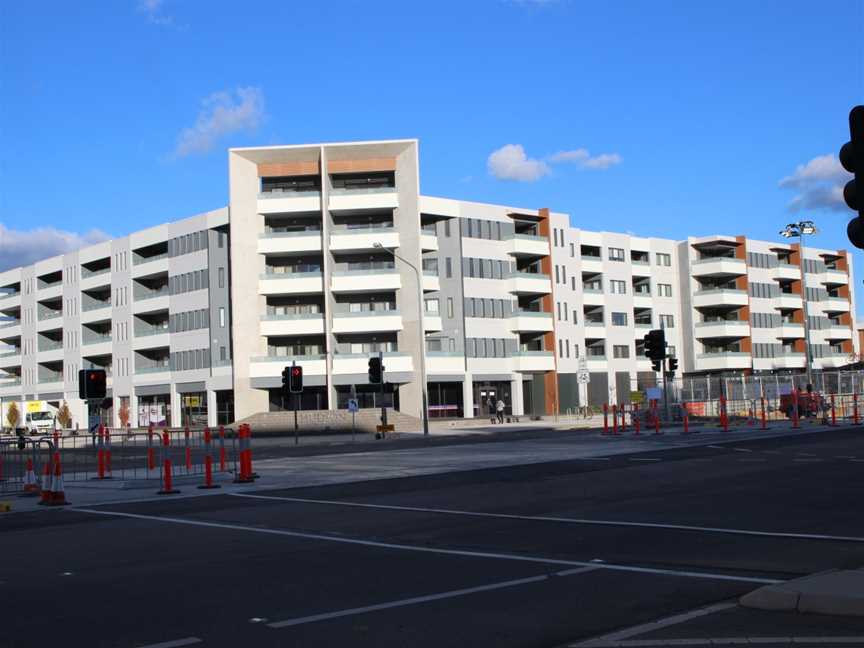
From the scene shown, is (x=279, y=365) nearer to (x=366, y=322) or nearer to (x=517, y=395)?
(x=366, y=322)

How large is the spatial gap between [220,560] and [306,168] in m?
64.6

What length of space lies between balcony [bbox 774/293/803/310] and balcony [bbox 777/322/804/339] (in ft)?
6.15

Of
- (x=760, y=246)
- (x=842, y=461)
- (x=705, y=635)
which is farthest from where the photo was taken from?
(x=760, y=246)

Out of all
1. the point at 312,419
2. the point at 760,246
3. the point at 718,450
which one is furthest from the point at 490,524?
the point at 760,246

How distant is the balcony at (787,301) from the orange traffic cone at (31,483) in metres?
94.5

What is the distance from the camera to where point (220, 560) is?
1085cm

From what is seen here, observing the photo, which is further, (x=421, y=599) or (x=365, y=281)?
(x=365, y=281)

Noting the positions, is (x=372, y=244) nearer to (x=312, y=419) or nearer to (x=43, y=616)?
(x=312, y=419)

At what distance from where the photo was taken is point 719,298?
98.6 metres

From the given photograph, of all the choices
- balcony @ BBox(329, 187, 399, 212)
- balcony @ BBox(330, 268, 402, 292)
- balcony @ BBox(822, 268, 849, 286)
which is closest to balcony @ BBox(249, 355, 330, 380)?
balcony @ BBox(330, 268, 402, 292)

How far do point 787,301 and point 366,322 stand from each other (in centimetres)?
5536

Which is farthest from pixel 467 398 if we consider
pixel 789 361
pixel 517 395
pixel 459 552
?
pixel 459 552

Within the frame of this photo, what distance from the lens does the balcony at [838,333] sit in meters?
112

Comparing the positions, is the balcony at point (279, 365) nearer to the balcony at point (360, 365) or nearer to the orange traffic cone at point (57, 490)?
the balcony at point (360, 365)
